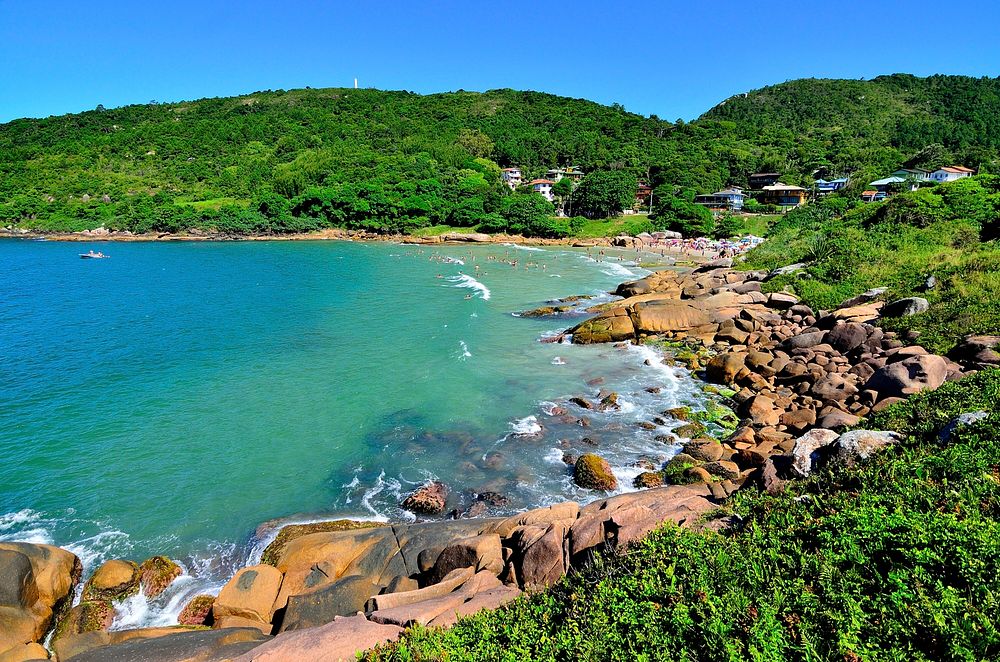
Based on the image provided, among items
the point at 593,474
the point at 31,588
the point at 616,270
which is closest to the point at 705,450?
the point at 593,474

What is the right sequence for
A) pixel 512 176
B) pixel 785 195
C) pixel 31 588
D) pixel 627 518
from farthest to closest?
pixel 512 176 → pixel 785 195 → pixel 31 588 → pixel 627 518

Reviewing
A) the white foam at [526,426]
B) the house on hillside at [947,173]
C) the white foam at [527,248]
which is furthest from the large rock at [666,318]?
the house on hillside at [947,173]

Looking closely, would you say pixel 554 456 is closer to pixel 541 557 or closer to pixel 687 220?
pixel 541 557

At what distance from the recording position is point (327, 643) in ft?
24.2

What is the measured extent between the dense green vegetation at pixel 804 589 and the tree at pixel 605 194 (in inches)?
3935

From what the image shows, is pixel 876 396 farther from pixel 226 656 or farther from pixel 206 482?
pixel 206 482

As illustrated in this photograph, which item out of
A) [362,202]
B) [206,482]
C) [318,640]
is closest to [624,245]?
[362,202]

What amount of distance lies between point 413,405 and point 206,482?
323 inches

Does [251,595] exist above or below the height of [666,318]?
below

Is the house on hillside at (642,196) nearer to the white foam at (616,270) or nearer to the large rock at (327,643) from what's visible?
the white foam at (616,270)

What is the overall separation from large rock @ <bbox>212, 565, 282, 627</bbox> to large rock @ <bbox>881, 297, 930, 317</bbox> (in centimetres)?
2562

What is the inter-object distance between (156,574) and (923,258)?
37.8 meters

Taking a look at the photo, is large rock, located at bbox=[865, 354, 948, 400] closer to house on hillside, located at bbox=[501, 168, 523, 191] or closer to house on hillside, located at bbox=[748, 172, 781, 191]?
house on hillside, located at bbox=[748, 172, 781, 191]

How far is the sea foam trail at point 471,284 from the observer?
4762 centimetres
